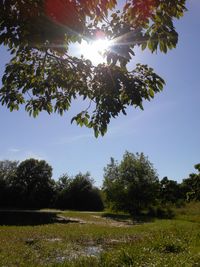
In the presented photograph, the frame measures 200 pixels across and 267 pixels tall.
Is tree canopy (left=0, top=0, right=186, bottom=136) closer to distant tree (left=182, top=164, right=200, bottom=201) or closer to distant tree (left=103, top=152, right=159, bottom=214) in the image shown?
distant tree (left=182, top=164, right=200, bottom=201)

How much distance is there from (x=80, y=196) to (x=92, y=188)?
321cm

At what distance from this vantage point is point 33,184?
91438mm

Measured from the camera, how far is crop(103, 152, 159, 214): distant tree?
169 ft

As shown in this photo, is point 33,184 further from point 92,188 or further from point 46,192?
point 92,188

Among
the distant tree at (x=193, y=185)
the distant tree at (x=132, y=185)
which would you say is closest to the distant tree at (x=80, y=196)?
the distant tree at (x=132, y=185)

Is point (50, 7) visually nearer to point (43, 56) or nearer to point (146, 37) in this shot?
point (146, 37)

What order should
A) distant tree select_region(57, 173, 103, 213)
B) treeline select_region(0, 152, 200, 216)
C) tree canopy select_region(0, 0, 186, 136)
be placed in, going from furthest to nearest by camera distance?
distant tree select_region(57, 173, 103, 213) → treeline select_region(0, 152, 200, 216) → tree canopy select_region(0, 0, 186, 136)

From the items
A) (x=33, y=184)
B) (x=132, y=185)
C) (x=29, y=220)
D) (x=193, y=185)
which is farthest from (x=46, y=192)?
(x=193, y=185)

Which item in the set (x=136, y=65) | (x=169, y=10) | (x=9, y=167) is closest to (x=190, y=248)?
(x=136, y=65)

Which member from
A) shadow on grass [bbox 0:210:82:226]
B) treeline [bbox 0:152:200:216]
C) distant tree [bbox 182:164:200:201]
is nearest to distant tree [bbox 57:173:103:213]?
treeline [bbox 0:152:200:216]

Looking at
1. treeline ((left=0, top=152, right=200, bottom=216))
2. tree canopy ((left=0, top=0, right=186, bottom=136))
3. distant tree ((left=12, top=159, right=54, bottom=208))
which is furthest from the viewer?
distant tree ((left=12, top=159, right=54, bottom=208))

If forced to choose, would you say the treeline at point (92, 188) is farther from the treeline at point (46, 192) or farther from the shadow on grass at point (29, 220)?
the shadow on grass at point (29, 220)

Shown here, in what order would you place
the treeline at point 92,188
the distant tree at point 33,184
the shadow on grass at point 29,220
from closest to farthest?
the shadow on grass at point 29,220
the treeline at point 92,188
the distant tree at point 33,184

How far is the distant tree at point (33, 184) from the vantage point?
79250mm
